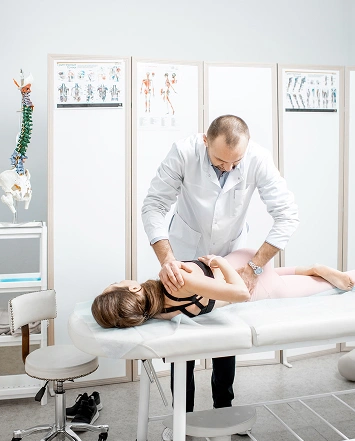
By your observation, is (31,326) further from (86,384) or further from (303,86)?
(303,86)

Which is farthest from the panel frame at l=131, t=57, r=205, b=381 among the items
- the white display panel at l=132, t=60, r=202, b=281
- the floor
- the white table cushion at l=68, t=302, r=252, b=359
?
the white table cushion at l=68, t=302, r=252, b=359

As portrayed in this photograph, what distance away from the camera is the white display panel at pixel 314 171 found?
3262 mm

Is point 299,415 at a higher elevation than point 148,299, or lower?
lower

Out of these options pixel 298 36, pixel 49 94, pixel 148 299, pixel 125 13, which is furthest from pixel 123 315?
A: pixel 298 36

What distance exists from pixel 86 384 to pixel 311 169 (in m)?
1.92

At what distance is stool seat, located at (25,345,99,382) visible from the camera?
2.17 metres

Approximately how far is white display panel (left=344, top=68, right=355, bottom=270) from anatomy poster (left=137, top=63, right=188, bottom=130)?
3.69ft

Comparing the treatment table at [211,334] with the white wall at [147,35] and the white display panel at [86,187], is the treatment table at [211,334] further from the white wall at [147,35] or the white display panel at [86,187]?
the white wall at [147,35]

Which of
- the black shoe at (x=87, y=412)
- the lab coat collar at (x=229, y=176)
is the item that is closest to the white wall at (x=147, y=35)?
the black shoe at (x=87, y=412)

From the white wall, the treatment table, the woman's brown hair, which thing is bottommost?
the treatment table

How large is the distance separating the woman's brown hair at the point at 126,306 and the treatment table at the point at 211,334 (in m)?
0.03

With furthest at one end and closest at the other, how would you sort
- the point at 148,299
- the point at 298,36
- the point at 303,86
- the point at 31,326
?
the point at 298,36
the point at 303,86
the point at 31,326
the point at 148,299

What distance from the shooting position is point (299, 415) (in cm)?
258

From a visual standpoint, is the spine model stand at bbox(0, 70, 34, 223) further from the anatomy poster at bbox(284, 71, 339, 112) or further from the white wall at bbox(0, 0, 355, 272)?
the anatomy poster at bbox(284, 71, 339, 112)
